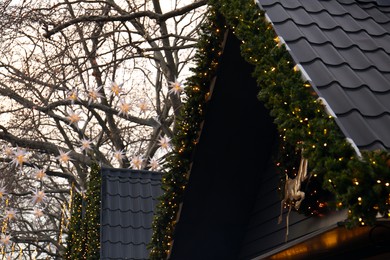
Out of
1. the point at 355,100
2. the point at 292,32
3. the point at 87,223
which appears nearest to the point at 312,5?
the point at 292,32

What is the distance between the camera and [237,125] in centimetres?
732

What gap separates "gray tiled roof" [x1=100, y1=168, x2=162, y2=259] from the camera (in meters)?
11.2

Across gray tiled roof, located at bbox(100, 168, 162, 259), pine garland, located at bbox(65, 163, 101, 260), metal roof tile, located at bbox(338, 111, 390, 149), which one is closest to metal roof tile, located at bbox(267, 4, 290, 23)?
metal roof tile, located at bbox(338, 111, 390, 149)

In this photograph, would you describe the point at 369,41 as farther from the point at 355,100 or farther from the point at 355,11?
the point at 355,100

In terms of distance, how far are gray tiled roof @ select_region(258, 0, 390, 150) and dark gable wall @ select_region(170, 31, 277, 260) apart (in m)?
1.14

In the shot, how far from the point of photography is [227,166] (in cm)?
759

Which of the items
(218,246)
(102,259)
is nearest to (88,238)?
(102,259)

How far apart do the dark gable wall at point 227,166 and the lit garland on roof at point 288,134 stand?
12 centimetres

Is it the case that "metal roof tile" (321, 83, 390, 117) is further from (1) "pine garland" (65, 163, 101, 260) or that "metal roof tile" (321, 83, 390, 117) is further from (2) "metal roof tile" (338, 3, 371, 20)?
(1) "pine garland" (65, 163, 101, 260)

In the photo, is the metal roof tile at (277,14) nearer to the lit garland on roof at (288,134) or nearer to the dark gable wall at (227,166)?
the lit garland on roof at (288,134)

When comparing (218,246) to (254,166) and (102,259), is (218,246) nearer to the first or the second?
(254,166)

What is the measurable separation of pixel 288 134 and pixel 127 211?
7.43 m

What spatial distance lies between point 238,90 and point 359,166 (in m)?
3.19

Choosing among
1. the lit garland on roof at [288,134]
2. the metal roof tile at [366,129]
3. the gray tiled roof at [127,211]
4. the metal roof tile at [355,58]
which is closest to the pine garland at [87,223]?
the gray tiled roof at [127,211]
